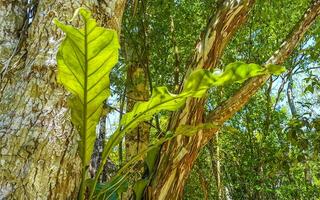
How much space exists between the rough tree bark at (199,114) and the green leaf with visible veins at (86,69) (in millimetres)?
341

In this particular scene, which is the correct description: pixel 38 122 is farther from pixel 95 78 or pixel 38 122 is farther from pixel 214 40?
pixel 214 40

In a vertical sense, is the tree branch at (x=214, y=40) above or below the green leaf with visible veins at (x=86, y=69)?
above

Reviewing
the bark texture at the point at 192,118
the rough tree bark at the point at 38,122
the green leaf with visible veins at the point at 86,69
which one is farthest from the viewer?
the bark texture at the point at 192,118

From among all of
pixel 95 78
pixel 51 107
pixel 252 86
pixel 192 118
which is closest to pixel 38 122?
pixel 51 107

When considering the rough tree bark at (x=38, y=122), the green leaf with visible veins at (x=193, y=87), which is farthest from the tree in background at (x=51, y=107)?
the green leaf with visible veins at (x=193, y=87)

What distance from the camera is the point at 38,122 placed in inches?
32.7

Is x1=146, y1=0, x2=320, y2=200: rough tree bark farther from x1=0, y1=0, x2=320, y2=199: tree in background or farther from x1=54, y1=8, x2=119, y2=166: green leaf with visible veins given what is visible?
x1=54, y1=8, x2=119, y2=166: green leaf with visible veins

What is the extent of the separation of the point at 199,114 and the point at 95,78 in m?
0.55

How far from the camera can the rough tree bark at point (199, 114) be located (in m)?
1.16

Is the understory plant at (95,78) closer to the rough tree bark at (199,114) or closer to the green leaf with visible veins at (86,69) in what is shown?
the green leaf with visible veins at (86,69)

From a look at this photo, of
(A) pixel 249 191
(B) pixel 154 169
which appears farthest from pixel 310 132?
(A) pixel 249 191

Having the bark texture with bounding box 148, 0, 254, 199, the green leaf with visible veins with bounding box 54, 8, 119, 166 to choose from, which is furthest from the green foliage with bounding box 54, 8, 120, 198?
the bark texture with bounding box 148, 0, 254, 199

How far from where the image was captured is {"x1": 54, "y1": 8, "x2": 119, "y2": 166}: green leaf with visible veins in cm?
65

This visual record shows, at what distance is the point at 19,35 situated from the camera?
1.06 meters
